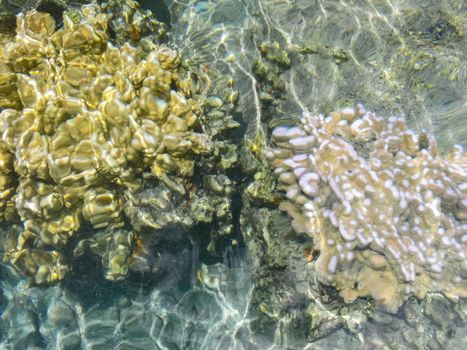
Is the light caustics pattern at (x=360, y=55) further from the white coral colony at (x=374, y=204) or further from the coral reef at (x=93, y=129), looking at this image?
the coral reef at (x=93, y=129)

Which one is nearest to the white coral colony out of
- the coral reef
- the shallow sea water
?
the shallow sea water

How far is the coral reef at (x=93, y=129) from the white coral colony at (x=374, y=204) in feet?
2.52

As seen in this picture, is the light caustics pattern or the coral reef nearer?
the coral reef

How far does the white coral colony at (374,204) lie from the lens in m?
3.54

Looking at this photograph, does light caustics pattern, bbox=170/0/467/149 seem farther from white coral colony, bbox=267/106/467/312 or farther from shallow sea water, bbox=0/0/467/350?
white coral colony, bbox=267/106/467/312

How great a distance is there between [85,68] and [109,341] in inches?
110

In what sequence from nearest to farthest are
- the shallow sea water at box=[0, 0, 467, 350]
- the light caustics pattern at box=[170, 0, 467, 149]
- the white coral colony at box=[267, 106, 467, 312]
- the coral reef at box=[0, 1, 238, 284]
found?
the coral reef at box=[0, 1, 238, 284], the white coral colony at box=[267, 106, 467, 312], the shallow sea water at box=[0, 0, 467, 350], the light caustics pattern at box=[170, 0, 467, 149]

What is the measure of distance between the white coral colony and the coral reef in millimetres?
769

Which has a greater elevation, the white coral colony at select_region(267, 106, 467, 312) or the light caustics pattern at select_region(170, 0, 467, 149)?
the light caustics pattern at select_region(170, 0, 467, 149)

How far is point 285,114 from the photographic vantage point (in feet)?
14.0

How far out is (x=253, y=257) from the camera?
168 inches

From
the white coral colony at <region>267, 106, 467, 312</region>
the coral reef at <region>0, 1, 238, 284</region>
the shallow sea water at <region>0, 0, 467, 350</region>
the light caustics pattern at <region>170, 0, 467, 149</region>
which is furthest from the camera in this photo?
the light caustics pattern at <region>170, 0, 467, 149</region>

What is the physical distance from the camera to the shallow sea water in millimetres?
4191

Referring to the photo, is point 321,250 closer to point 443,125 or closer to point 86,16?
point 443,125
